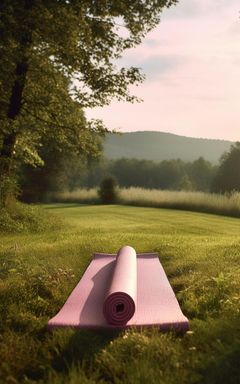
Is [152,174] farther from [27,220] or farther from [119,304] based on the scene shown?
[119,304]

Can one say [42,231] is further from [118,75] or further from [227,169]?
[227,169]

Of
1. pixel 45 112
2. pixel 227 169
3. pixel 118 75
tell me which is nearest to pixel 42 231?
pixel 45 112

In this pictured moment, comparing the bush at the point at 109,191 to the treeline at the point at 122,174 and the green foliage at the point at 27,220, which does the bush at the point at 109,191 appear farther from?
the green foliage at the point at 27,220

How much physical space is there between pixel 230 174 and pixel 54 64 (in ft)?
158

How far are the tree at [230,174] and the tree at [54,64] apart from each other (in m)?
45.1

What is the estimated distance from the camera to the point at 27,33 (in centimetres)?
1438

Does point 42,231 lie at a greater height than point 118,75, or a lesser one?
lesser

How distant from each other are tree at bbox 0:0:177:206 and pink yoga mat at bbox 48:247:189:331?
6530 millimetres

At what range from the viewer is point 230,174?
61.0m

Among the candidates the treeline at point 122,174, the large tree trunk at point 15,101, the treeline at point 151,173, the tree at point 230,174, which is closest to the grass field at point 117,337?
the large tree trunk at point 15,101

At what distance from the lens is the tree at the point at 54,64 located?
45.1ft

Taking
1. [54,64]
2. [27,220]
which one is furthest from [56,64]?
[27,220]

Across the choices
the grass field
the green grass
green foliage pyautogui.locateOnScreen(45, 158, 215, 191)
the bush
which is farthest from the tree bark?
green foliage pyautogui.locateOnScreen(45, 158, 215, 191)

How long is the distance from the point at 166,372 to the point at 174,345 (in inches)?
25.7
